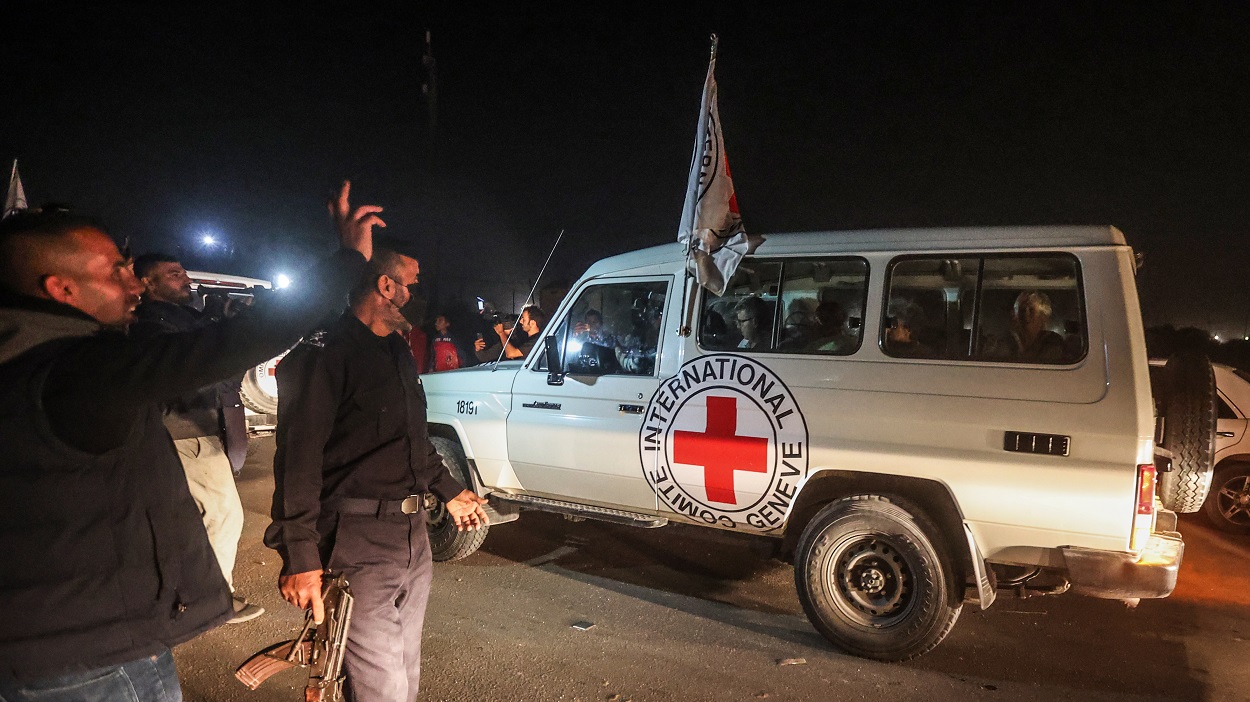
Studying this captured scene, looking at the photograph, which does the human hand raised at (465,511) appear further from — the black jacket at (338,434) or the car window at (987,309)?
the car window at (987,309)

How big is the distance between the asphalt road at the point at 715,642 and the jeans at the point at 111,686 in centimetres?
205

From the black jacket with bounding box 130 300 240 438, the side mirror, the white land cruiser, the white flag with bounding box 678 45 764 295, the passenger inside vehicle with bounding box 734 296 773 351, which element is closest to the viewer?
the white land cruiser

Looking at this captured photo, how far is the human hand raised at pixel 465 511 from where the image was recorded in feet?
9.23

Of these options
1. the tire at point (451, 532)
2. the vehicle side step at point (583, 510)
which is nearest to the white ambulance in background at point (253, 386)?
the tire at point (451, 532)

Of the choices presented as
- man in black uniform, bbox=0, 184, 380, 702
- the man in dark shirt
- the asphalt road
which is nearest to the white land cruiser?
the asphalt road

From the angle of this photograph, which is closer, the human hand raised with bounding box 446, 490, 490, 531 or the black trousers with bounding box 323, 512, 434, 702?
the black trousers with bounding box 323, 512, 434, 702

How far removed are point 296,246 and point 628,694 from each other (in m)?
2.59

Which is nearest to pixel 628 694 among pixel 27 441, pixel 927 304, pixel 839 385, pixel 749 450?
pixel 749 450

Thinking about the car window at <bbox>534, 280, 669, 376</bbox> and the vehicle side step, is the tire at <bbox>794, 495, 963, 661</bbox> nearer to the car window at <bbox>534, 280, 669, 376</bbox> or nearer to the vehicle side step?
the vehicle side step

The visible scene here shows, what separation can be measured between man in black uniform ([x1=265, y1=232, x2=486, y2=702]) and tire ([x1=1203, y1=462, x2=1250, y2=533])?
6.97m

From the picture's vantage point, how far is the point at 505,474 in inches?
208

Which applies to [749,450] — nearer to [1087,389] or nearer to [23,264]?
[1087,389]

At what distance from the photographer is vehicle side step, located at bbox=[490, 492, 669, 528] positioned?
4.73m

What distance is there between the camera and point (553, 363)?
491 centimetres
